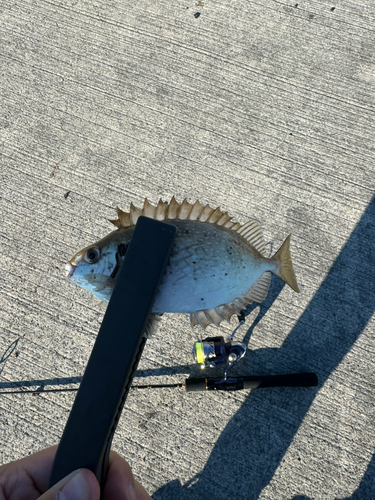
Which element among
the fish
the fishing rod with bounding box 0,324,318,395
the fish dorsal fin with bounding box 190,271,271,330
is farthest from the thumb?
the fishing rod with bounding box 0,324,318,395

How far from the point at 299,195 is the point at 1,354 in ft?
7.71

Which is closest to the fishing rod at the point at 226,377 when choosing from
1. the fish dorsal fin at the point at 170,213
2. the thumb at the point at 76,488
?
the fish dorsal fin at the point at 170,213

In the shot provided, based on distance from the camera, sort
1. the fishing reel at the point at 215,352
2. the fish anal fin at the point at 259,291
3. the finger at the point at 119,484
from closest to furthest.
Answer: the finger at the point at 119,484, the fish anal fin at the point at 259,291, the fishing reel at the point at 215,352

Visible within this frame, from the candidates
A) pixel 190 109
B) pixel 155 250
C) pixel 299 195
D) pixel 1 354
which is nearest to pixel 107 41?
pixel 190 109

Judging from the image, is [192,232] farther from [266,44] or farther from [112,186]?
[266,44]

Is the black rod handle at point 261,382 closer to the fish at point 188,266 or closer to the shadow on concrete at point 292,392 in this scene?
the shadow on concrete at point 292,392

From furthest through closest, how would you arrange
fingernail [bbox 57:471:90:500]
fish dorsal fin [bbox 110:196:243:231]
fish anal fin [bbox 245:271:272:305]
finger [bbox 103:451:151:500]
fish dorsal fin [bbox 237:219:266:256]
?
fish dorsal fin [bbox 237:219:266:256] < fish anal fin [bbox 245:271:272:305] < fish dorsal fin [bbox 110:196:243:231] < finger [bbox 103:451:151:500] < fingernail [bbox 57:471:90:500]

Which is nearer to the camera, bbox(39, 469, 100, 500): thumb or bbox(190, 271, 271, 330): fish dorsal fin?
bbox(39, 469, 100, 500): thumb

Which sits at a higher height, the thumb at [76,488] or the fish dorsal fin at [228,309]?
the fish dorsal fin at [228,309]

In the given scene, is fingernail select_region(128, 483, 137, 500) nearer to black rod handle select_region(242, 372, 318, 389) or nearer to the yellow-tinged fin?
black rod handle select_region(242, 372, 318, 389)

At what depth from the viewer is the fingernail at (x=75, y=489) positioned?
3.50 ft

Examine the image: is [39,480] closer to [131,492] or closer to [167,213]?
[131,492]

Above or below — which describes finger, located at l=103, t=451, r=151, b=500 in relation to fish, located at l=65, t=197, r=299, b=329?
below

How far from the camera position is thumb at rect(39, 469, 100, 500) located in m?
1.07
